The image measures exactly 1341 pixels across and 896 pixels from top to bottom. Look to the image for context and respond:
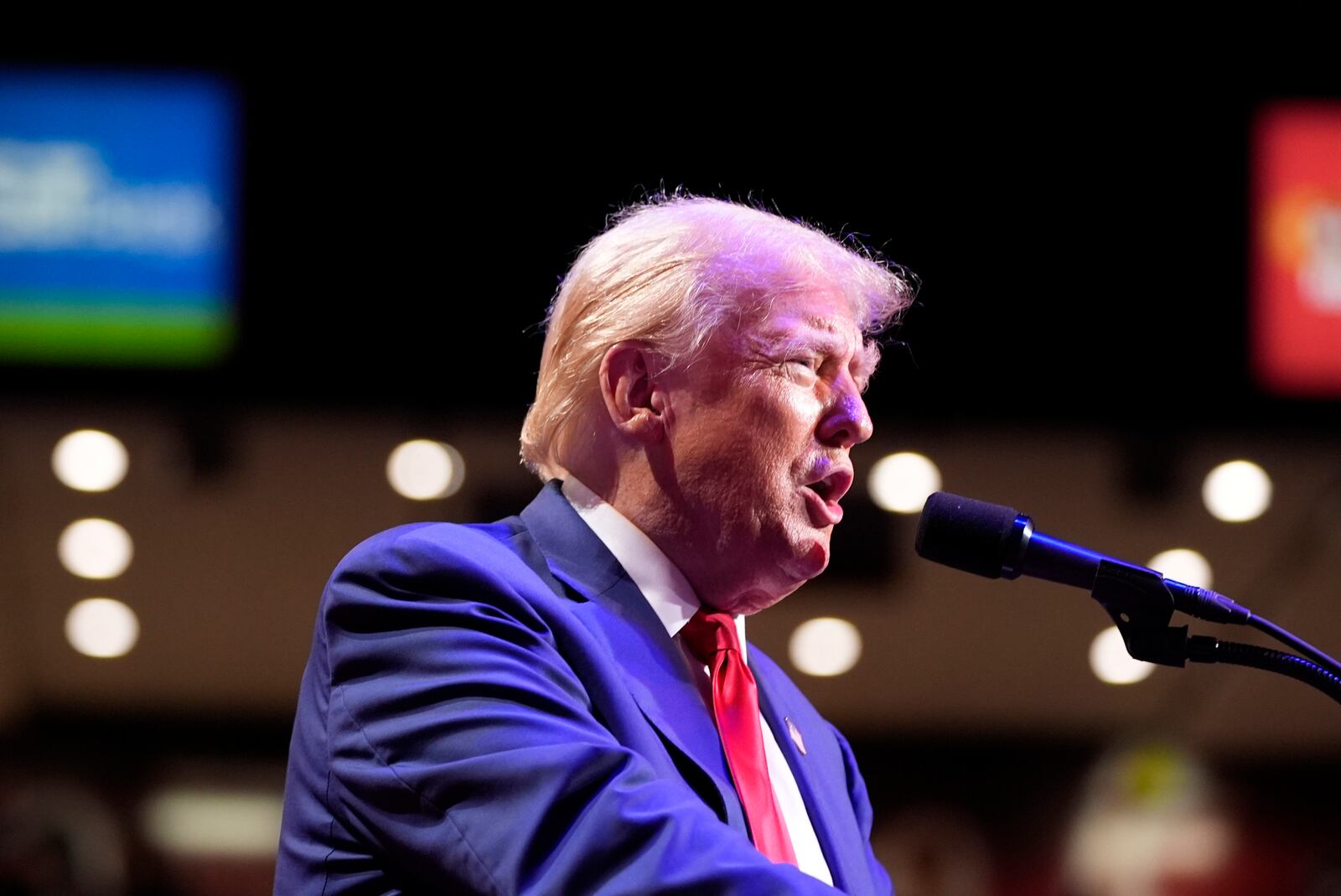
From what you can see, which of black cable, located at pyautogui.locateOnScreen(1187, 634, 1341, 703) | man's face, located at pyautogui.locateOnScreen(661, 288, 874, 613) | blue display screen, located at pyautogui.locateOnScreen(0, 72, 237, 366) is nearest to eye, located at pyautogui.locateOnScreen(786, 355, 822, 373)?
man's face, located at pyautogui.locateOnScreen(661, 288, 874, 613)

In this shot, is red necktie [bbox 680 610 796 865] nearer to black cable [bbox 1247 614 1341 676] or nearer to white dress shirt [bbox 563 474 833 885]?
white dress shirt [bbox 563 474 833 885]

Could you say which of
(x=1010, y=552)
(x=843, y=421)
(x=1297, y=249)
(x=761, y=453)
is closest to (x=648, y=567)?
(x=761, y=453)

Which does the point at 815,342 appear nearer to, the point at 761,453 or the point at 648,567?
the point at 761,453

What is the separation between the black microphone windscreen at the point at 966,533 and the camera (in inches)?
53.2

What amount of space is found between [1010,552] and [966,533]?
46 mm

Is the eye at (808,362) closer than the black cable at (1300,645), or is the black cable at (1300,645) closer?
the black cable at (1300,645)

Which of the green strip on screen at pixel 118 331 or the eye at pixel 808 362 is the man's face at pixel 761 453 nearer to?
the eye at pixel 808 362

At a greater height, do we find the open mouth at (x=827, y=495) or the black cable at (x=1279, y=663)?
the open mouth at (x=827, y=495)

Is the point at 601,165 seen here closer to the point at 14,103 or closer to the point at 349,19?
the point at 349,19

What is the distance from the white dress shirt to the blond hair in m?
0.15

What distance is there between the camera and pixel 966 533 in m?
1.37

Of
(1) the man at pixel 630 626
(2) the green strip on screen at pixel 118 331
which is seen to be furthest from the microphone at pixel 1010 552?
(2) the green strip on screen at pixel 118 331

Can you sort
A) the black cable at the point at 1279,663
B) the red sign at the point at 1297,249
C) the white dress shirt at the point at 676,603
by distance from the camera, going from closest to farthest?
the black cable at the point at 1279,663 < the white dress shirt at the point at 676,603 < the red sign at the point at 1297,249

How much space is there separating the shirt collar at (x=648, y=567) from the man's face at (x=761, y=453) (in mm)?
24
